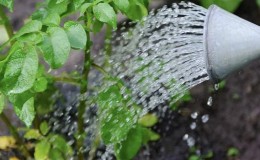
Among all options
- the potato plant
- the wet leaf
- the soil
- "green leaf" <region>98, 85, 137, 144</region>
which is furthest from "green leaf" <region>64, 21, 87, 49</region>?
the soil

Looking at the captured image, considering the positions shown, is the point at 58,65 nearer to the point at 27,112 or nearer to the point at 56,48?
the point at 56,48

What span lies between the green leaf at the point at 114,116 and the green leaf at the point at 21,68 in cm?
48

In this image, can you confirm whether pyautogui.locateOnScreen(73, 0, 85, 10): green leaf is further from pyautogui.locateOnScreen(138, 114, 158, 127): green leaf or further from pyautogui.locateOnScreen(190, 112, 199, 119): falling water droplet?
pyautogui.locateOnScreen(190, 112, 199, 119): falling water droplet

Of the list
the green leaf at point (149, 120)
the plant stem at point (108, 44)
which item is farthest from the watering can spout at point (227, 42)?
the green leaf at point (149, 120)

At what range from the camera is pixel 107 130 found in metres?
1.99

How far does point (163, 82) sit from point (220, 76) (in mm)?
688

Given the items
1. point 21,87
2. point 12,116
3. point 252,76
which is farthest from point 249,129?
point 21,87

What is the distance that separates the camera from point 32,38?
1555 mm

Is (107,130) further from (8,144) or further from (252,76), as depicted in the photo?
(252,76)

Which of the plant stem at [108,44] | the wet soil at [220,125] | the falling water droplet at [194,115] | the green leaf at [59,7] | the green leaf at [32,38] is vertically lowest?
the wet soil at [220,125]

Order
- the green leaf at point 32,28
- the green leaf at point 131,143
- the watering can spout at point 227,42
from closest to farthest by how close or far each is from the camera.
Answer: the watering can spout at point 227,42, the green leaf at point 32,28, the green leaf at point 131,143

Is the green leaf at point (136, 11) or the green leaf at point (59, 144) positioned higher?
the green leaf at point (136, 11)

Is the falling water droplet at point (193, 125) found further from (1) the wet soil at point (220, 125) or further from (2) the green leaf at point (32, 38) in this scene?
(2) the green leaf at point (32, 38)

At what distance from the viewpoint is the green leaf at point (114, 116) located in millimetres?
1968
